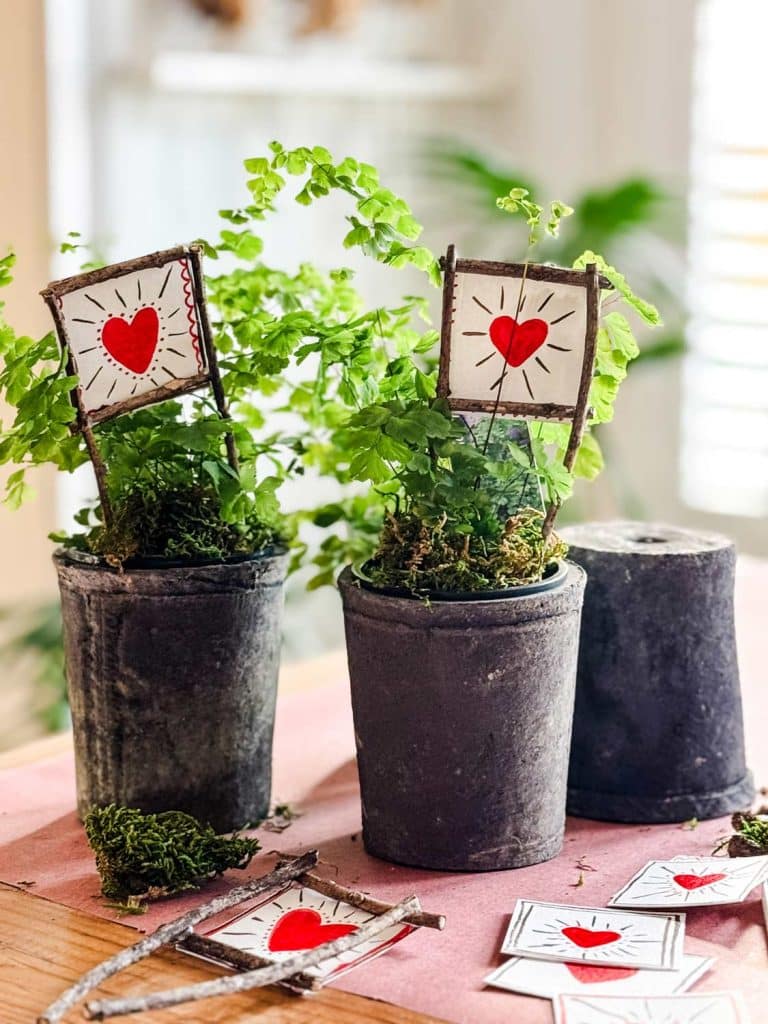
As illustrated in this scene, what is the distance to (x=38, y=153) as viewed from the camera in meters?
2.46

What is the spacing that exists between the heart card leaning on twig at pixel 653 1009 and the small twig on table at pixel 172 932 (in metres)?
0.25

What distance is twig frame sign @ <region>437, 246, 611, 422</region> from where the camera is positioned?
3.33ft

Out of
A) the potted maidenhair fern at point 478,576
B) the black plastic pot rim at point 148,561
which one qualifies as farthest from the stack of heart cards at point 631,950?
the black plastic pot rim at point 148,561

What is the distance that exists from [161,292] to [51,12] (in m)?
1.60

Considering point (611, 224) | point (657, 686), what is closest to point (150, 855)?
point (657, 686)

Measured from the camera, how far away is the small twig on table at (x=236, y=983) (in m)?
0.79

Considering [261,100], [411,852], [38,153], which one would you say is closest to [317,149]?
[411,852]

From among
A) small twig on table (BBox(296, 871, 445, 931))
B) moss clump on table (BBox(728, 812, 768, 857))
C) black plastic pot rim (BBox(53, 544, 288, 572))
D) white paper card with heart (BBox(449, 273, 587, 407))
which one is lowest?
small twig on table (BBox(296, 871, 445, 931))

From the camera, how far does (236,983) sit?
818mm

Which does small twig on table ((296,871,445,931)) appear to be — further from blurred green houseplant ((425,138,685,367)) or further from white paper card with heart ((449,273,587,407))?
blurred green houseplant ((425,138,685,367))

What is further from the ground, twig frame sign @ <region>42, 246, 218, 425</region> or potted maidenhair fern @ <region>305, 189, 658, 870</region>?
twig frame sign @ <region>42, 246, 218, 425</region>

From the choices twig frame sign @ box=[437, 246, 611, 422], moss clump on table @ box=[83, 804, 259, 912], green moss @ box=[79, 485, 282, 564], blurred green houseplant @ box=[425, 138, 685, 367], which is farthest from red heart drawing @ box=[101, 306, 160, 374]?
blurred green houseplant @ box=[425, 138, 685, 367]

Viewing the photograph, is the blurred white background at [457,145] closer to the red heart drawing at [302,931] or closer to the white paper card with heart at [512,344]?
the white paper card with heart at [512,344]

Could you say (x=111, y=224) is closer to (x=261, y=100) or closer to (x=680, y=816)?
(x=261, y=100)
